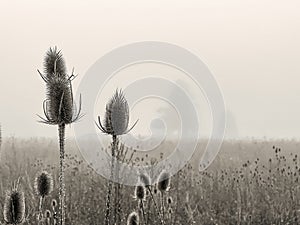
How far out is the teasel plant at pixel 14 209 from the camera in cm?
362

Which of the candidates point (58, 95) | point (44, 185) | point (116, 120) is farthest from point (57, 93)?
point (44, 185)

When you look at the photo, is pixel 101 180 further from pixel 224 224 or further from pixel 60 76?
pixel 60 76

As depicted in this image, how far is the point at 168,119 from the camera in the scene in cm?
4409

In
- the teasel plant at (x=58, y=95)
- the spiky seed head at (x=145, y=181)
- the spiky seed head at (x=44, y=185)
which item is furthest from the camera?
the spiky seed head at (x=145, y=181)

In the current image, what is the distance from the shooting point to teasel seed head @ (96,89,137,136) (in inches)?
155

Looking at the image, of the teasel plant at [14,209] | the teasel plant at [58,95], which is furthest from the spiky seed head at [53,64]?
the teasel plant at [14,209]

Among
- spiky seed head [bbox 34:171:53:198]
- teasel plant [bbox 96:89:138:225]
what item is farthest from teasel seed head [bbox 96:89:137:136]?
spiky seed head [bbox 34:171:53:198]

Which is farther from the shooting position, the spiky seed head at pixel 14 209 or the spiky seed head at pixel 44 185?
the spiky seed head at pixel 44 185

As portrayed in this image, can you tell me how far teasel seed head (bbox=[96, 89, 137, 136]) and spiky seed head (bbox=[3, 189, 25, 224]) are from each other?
0.91m

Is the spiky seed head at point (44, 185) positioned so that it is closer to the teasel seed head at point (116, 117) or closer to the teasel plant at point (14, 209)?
the teasel plant at point (14, 209)

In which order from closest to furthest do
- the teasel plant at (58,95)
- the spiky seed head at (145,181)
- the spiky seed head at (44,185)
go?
the teasel plant at (58,95) < the spiky seed head at (44,185) < the spiky seed head at (145,181)

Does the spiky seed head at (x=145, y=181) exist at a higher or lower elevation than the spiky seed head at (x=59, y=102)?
lower

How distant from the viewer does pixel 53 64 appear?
3947 mm

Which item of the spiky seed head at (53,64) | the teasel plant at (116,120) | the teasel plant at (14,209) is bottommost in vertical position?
the teasel plant at (14,209)
